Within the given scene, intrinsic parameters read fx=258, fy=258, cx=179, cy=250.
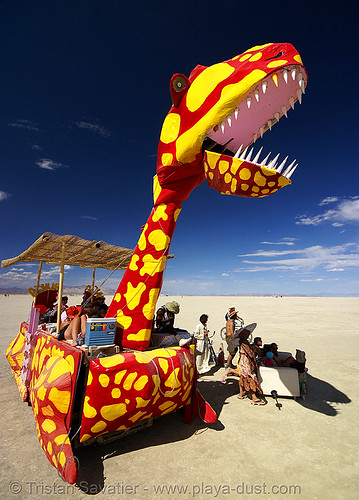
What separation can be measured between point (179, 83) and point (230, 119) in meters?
1.17

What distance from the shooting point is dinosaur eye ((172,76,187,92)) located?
12.3 feet

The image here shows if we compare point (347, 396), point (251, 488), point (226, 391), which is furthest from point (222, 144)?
point (347, 396)

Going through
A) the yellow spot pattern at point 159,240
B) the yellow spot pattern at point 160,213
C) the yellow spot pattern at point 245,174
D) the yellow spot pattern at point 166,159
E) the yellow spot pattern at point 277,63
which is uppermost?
the yellow spot pattern at point 277,63

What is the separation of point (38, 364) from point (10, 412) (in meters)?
1.36

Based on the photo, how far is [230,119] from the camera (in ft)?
10.5

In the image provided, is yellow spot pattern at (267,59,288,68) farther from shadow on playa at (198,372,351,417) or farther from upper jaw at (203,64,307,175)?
shadow on playa at (198,372,351,417)

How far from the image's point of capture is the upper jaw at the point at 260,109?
285 centimetres

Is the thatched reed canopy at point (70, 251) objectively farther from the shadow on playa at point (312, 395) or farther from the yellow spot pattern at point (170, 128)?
the shadow on playa at point (312, 395)

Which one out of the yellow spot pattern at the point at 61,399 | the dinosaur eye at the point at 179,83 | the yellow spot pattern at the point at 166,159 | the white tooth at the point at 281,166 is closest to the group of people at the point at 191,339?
the yellow spot pattern at the point at 61,399

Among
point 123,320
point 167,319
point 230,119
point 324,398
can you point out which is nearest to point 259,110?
point 230,119

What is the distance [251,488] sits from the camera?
287 cm

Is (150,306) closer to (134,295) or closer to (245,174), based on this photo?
(134,295)

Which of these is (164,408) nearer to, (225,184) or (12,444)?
(12,444)

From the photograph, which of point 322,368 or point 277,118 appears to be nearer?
point 277,118
